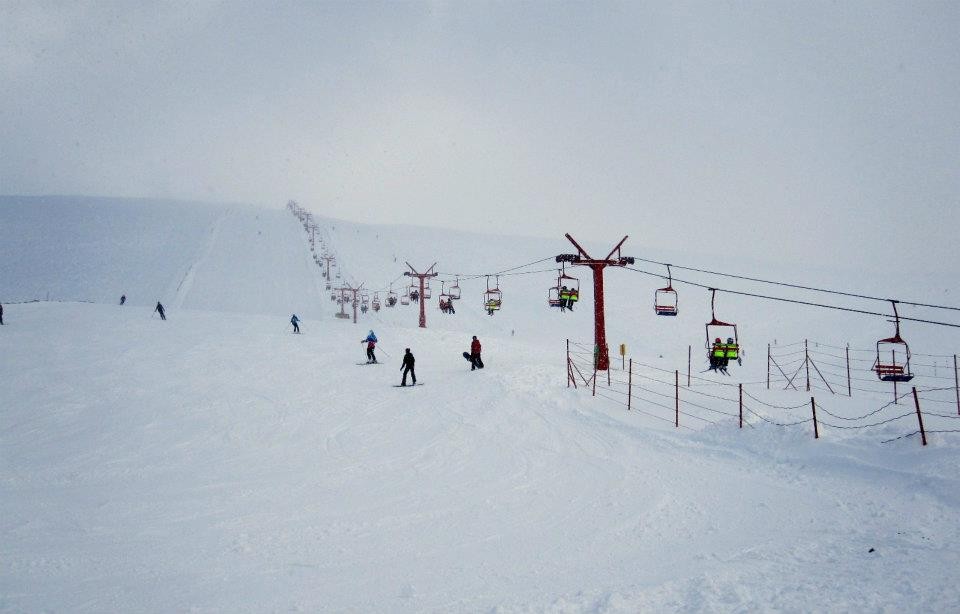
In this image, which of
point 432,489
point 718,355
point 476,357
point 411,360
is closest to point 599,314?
point 476,357

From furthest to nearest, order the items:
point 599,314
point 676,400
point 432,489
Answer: point 599,314
point 676,400
point 432,489

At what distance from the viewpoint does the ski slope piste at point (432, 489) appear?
6012mm

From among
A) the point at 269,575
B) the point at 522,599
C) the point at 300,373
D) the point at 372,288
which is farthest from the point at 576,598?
the point at 372,288

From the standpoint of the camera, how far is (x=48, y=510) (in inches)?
339

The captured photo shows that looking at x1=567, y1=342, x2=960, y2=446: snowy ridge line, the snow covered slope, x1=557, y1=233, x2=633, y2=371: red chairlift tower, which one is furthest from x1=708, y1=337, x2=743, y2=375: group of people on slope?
the snow covered slope

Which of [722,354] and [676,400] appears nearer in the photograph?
[676,400]

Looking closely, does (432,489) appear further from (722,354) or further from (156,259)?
(156,259)

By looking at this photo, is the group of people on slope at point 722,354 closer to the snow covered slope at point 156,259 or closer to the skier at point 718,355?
the skier at point 718,355

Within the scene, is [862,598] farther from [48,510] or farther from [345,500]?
[48,510]

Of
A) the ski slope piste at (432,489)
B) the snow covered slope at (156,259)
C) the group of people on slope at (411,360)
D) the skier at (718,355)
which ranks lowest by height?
the ski slope piste at (432,489)

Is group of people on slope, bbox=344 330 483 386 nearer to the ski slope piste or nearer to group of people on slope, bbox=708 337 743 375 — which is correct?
the ski slope piste

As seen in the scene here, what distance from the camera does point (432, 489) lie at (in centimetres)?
956

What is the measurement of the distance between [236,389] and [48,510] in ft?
29.9

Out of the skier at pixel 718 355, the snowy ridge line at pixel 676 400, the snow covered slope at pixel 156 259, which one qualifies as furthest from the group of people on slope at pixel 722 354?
the snow covered slope at pixel 156 259
